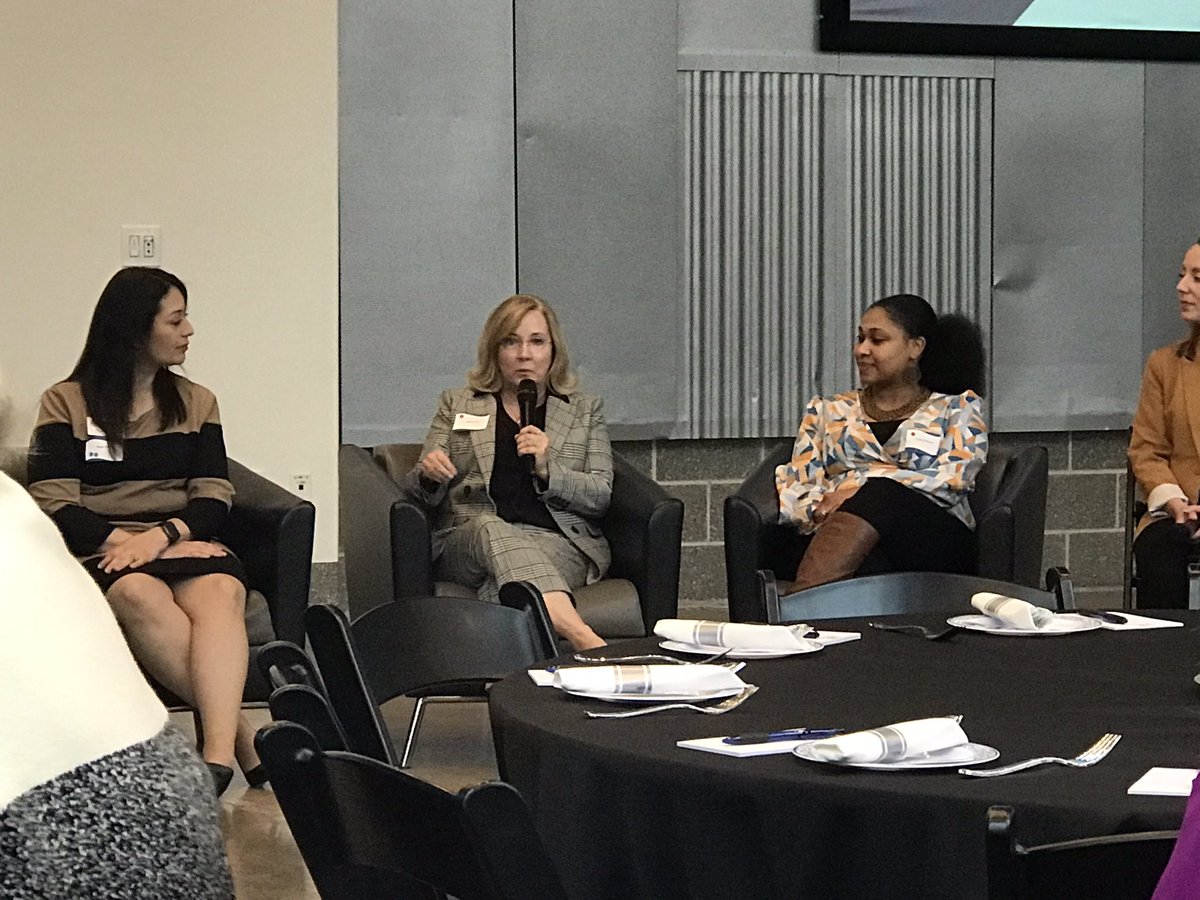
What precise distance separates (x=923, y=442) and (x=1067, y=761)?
348cm

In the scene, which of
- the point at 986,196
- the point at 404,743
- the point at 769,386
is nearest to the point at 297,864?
the point at 404,743

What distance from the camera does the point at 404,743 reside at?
482 cm

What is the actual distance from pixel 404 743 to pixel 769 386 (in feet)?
8.26

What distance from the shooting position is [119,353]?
4871mm

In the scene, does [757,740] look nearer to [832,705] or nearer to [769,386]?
[832,705]

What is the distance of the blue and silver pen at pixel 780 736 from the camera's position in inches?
77.4

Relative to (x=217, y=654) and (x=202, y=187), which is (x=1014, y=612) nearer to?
(x=217, y=654)

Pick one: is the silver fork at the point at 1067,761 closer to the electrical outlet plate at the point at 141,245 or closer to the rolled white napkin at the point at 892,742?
the rolled white napkin at the point at 892,742

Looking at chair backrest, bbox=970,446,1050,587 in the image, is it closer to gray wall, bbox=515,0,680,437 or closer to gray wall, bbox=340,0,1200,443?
gray wall, bbox=340,0,1200,443

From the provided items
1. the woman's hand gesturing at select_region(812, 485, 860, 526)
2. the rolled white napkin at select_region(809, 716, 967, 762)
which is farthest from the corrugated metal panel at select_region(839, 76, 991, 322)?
the rolled white napkin at select_region(809, 716, 967, 762)

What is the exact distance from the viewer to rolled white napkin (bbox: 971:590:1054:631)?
2.76m

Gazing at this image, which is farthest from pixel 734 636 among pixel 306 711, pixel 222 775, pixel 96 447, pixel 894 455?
pixel 894 455

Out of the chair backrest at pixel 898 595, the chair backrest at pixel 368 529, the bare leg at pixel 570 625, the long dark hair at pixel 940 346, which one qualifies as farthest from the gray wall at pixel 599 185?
the chair backrest at pixel 898 595

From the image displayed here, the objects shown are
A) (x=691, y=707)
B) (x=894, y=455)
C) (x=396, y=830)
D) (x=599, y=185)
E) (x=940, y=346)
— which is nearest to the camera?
(x=396, y=830)
